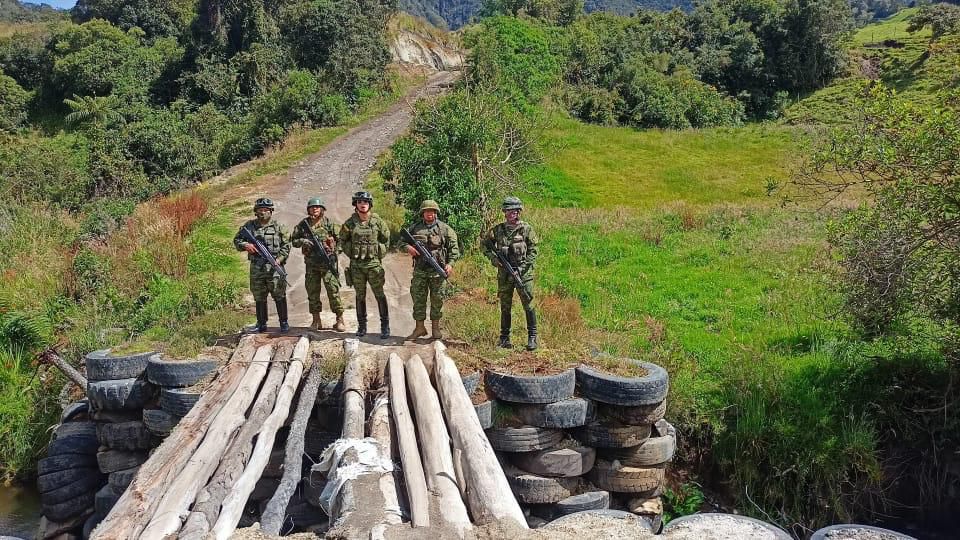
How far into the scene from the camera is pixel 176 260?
41.2 ft

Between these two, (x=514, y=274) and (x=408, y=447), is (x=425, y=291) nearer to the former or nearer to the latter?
(x=514, y=274)

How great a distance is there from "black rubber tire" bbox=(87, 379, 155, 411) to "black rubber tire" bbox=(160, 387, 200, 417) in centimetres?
63

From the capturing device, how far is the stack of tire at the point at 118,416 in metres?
7.76

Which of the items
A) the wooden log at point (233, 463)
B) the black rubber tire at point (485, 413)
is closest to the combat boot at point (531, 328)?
the black rubber tire at point (485, 413)

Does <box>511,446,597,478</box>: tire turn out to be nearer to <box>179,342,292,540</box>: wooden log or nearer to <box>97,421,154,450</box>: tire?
<box>179,342,292,540</box>: wooden log

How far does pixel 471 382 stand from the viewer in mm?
7234

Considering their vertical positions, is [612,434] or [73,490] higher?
[612,434]

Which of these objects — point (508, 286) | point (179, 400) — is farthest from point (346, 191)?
point (179, 400)

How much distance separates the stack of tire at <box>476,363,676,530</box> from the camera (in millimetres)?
7102

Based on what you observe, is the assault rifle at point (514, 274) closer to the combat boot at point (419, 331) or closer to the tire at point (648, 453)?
the combat boot at point (419, 331)

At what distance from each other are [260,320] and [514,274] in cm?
365

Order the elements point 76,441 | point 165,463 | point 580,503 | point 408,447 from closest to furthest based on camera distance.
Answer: point 165,463, point 408,447, point 580,503, point 76,441

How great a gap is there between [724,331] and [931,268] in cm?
347

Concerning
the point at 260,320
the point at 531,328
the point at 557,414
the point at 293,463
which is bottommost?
the point at 557,414
